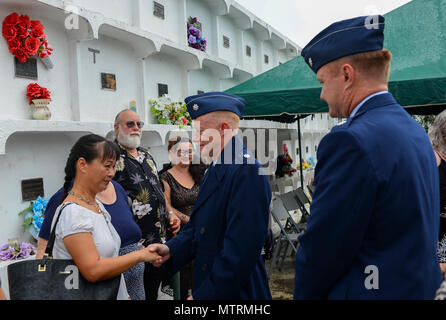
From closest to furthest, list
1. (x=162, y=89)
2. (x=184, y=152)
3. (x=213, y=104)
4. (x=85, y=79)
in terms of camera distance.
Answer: (x=213, y=104), (x=184, y=152), (x=85, y=79), (x=162, y=89)

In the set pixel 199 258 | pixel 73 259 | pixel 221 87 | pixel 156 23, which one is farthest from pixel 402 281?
pixel 221 87

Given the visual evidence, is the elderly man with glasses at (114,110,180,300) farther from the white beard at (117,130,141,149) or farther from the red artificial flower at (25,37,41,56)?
the red artificial flower at (25,37,41,56)

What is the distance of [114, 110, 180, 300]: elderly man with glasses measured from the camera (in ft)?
11.1

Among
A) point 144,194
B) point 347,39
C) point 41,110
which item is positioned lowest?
point 144,194

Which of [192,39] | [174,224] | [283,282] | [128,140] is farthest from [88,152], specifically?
[192,39]

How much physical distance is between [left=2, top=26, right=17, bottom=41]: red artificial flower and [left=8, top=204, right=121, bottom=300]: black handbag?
2.82m

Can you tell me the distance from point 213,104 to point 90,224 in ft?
3.08

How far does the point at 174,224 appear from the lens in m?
3.70

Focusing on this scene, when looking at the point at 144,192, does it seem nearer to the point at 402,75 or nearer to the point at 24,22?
the point at 24,22

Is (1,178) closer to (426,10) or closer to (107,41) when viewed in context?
(107,41)

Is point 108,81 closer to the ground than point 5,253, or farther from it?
farther from it

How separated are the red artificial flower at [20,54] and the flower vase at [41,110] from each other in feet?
1.45

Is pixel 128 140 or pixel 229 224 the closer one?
pixel 229 224

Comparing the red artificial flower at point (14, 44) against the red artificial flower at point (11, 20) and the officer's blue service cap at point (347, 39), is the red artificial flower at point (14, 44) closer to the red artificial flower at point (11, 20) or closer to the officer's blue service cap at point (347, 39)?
the red artificial flower at point (11, 20)
